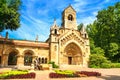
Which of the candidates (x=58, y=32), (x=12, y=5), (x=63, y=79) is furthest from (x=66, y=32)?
(x=63, y=79)

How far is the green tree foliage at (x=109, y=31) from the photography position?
52.5 meters

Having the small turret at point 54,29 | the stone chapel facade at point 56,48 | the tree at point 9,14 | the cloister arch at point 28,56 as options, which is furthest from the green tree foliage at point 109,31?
the tree at point 9,14

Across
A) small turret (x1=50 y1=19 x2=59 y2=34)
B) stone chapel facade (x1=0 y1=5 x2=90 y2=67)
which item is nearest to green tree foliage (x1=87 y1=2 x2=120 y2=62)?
stone chapel facade (x1=0 y1=5 x2=90 y2=67)

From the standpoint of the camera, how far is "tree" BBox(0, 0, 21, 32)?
3133 centimetres

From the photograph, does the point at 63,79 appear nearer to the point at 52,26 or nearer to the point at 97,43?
the point at 52,26

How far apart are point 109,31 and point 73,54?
705 inches

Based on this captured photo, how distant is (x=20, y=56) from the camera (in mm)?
39594

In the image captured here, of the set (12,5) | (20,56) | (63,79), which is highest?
(12,5)

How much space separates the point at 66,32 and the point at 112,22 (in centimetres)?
1865

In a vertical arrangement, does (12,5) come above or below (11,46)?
above

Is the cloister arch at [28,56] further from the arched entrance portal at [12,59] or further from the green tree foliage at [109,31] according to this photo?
the green tree foliage at [109,31]

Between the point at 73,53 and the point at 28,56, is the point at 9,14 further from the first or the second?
the point at 73,53

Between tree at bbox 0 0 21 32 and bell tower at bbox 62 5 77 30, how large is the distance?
15.9m

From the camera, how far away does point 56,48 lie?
42969 mm
